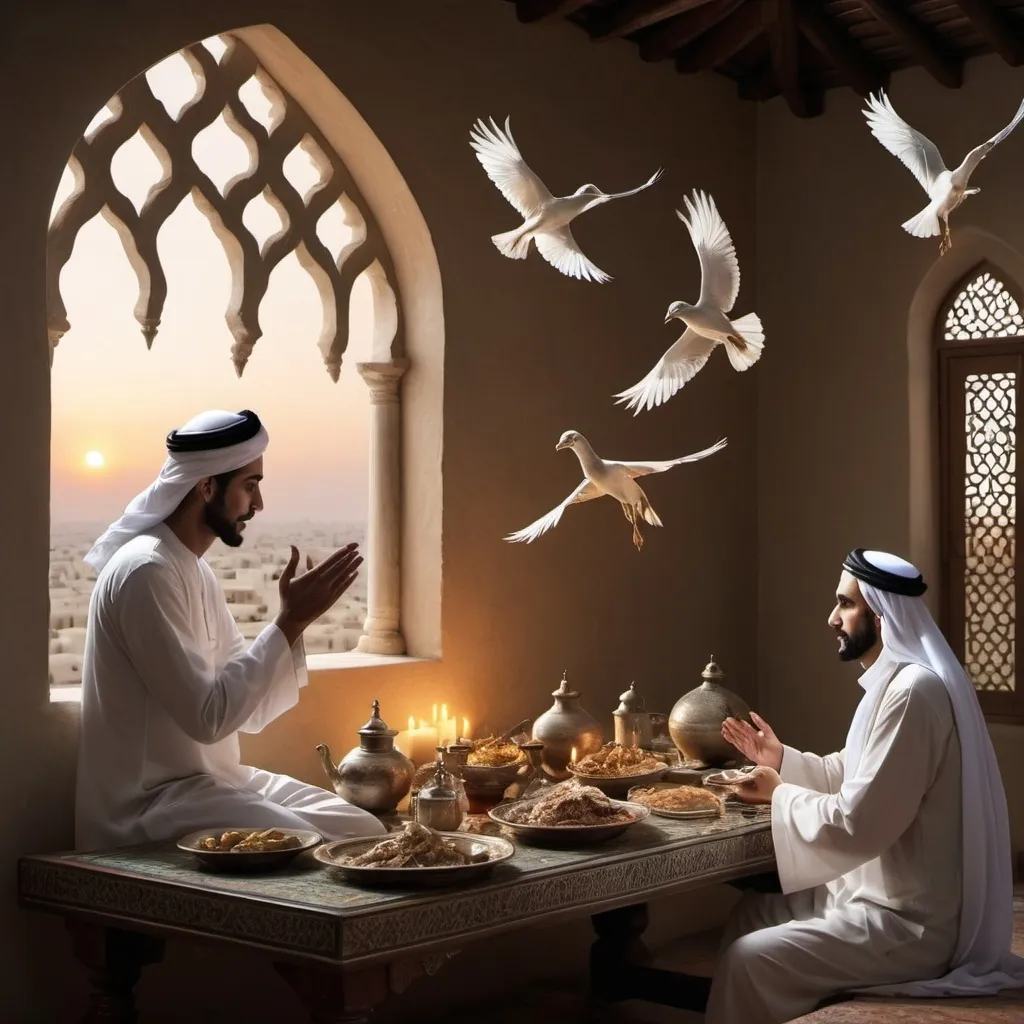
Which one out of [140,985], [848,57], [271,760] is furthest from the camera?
[848,57]

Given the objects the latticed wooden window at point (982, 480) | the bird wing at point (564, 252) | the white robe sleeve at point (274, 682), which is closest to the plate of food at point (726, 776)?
the white robe sleeve at point (274, 682)

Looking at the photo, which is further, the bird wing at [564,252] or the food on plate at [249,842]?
the bird wing at [564,252]

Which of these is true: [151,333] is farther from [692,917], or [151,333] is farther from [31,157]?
[692,917]

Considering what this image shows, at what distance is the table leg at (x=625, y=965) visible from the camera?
556 cm

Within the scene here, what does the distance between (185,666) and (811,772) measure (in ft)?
7.12

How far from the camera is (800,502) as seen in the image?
752cm

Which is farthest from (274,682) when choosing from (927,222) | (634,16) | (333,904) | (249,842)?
(634,16)

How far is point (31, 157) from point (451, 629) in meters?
2.44

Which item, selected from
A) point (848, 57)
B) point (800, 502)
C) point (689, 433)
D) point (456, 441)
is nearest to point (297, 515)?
point (456, 441)

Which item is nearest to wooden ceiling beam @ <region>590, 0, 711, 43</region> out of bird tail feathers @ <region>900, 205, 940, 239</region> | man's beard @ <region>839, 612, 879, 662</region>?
bird tail feathers @ <region>900, 205, 940, 239</region>

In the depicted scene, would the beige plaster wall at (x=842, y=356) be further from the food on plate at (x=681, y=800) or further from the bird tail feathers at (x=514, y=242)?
the bird tail feathers at (x=514, y=242)

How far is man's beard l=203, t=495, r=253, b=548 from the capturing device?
454 centimetres

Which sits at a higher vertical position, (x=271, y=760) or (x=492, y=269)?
(x=492, y=269)

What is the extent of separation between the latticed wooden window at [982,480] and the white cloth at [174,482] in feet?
12.9
